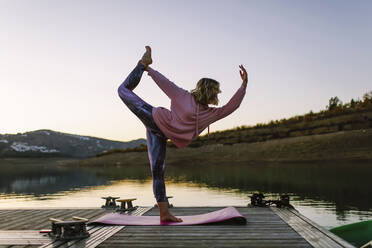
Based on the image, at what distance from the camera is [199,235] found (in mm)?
6559

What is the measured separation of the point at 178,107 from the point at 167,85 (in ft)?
1.44

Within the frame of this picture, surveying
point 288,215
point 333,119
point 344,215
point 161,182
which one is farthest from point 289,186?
point 333,119

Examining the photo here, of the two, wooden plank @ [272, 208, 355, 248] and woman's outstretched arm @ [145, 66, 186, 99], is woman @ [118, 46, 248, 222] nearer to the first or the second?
woman's outstretched arm @ [145, 66, 186, 99]

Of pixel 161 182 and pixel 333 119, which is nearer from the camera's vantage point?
pixel 161 182

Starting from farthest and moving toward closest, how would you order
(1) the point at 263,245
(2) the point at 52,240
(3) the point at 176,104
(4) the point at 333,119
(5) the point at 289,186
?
(4) the point at 333,119 → (5) the point at 289,186 → (3) the point at 176,104 → (2) the point at 52,240 → (1) the point at 263,245

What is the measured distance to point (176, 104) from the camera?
698 centimetres

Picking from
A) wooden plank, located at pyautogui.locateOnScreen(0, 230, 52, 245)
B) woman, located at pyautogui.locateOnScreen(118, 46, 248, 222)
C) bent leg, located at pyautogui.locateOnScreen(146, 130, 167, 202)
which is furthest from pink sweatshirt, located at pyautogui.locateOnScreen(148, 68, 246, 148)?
wooden plank, located at pyautogui.locateOnScreen(0, 230, 52, 245)

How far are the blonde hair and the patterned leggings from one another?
85cm

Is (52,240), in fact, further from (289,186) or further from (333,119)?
(333,119)

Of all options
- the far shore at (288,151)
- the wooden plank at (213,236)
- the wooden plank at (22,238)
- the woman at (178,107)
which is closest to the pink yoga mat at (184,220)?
the wooden plank at (213,236)

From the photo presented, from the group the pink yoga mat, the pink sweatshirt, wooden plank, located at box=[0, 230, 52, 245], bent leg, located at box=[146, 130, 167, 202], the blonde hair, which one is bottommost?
wooden plank, located at box=[0, 230, 52, 245]

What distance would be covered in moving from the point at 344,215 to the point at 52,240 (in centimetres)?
1097

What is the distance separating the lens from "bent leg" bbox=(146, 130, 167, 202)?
721cm

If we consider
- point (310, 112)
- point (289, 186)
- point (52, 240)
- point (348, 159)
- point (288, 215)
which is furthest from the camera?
point (310, 112)
